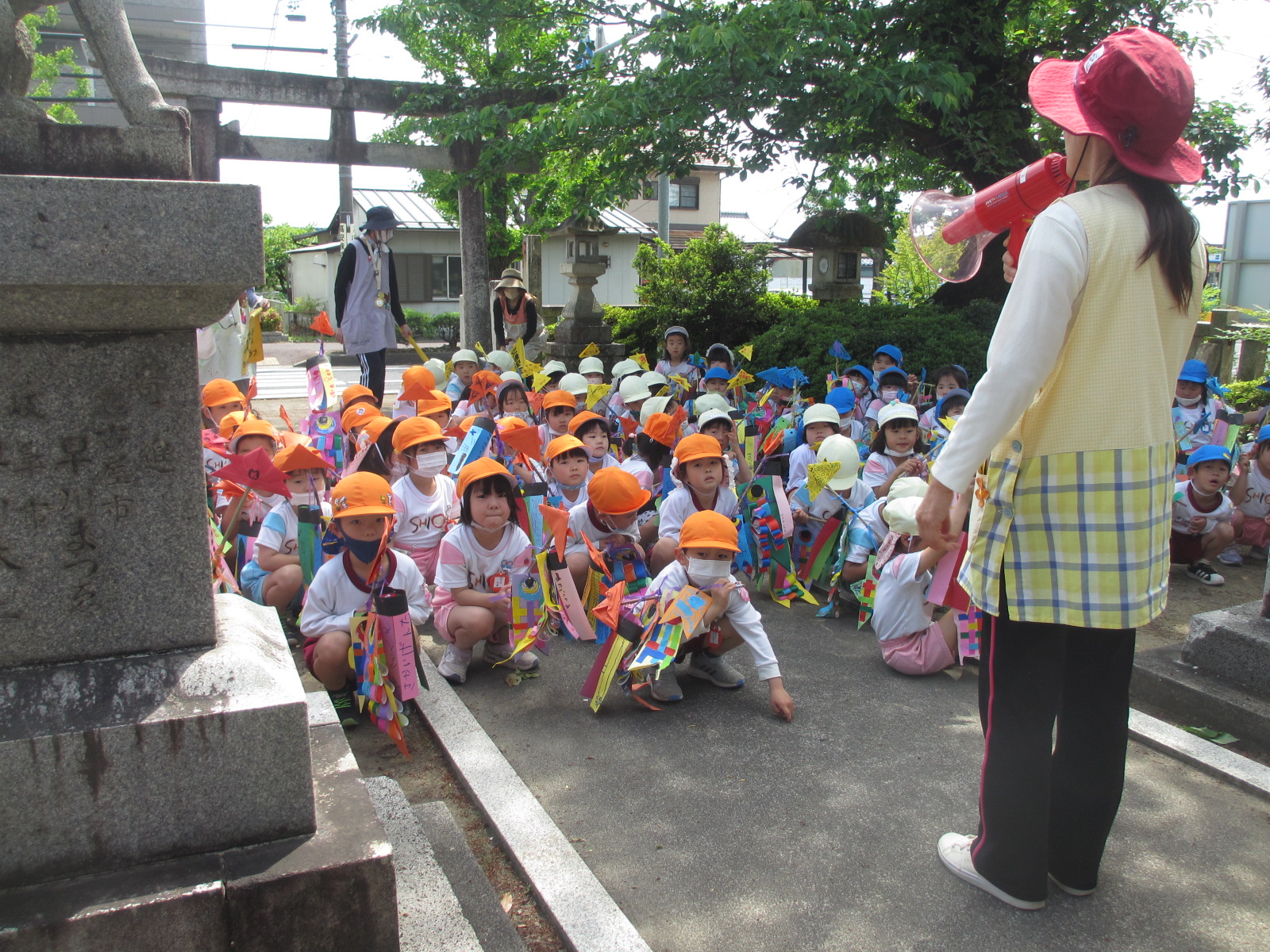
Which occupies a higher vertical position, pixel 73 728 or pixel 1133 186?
pixel 1133 186

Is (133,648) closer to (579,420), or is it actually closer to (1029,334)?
(1029,334)

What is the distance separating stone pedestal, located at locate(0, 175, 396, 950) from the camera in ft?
6.28

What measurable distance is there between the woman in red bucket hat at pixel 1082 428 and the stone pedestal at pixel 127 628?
1.58m

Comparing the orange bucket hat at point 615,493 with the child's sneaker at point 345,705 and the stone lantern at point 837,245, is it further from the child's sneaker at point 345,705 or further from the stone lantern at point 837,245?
the stone lantern at point 837,245

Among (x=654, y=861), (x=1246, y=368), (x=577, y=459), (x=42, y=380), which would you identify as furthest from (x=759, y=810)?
(x=1246, y=368)

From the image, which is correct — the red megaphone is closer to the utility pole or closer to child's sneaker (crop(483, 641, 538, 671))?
child's sneaker (crop(483, 641, 538, 671))

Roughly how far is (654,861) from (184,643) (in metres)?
1.48

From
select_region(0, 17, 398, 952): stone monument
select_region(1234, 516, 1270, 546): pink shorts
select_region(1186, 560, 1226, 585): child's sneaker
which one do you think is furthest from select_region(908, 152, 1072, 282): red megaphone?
select_region(1234, 516, 1270, 546): pink shorts

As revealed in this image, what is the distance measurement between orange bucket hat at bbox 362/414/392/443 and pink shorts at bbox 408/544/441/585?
3.30 ft

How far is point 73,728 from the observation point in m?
1.99

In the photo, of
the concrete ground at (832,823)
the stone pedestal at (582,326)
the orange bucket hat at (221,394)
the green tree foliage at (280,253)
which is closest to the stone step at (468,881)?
the concrete ground at (832,823)

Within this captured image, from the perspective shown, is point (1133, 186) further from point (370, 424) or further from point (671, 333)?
point (671, 333)

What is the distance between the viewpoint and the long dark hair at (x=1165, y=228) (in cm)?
211

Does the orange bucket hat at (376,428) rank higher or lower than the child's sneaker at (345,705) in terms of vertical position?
higher
